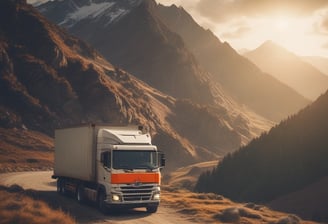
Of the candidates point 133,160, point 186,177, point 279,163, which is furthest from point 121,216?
point 186,177

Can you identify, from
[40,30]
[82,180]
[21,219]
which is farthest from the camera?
[40,30]

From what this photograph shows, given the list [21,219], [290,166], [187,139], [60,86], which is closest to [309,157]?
[290,166]

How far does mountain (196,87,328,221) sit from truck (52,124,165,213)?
80.7m

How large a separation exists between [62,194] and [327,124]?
9581 centimetres

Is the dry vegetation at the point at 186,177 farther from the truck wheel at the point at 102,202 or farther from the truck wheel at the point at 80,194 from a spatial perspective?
the truck wheel at the point at 102,202

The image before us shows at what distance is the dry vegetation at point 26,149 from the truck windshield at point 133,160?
74.7 metres

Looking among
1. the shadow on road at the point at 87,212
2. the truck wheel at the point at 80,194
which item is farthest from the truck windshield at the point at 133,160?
the truck wheel at the point at 80,194

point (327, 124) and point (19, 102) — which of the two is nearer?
point (327, 124)

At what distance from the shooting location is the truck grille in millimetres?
24625

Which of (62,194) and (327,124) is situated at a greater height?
(327,124)

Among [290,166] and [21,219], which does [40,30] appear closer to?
[290,166]

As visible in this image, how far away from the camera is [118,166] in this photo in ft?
80.9

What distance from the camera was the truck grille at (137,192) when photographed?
24.6m

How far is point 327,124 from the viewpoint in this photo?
384ft
